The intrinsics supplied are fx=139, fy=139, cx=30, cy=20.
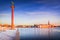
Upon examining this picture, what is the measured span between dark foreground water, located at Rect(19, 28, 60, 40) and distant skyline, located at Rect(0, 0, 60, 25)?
0.18 metres

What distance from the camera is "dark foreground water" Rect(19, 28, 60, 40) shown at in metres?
3.27

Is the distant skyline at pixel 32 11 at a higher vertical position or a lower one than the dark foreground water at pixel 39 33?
higher

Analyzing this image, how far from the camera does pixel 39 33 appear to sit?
11.1ft

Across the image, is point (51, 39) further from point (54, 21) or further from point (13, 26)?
point (13, 26)

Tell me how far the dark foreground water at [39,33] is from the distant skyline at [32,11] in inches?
7.2

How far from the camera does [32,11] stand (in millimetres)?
3299

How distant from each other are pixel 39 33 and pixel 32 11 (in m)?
0.57

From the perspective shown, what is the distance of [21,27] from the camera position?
3.30m

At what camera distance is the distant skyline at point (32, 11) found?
328cm

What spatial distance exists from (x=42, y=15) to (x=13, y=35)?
0.84 metres

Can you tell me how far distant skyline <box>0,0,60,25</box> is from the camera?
328 centimetres

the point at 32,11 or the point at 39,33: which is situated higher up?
the point at 32,11

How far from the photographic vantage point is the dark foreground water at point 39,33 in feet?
10.7

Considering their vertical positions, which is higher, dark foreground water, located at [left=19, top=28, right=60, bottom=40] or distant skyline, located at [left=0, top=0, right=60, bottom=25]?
distant skyline, located at [left=0, top=0, right=60, bottom=25]
